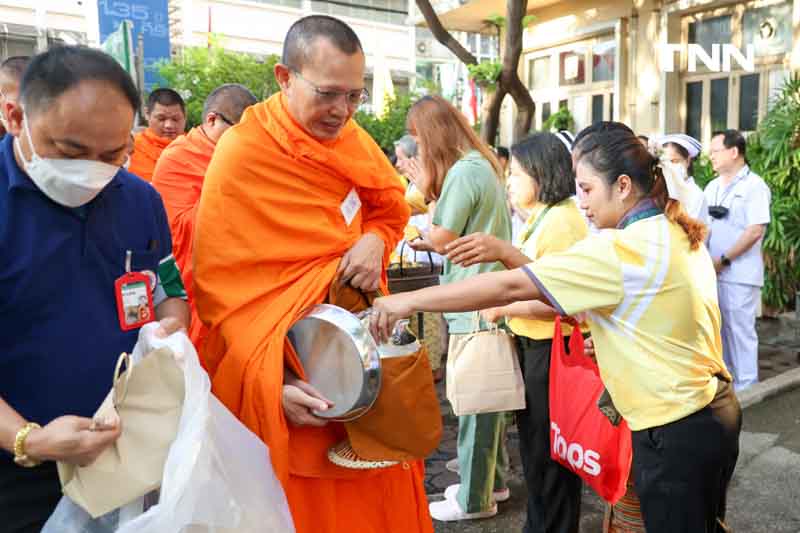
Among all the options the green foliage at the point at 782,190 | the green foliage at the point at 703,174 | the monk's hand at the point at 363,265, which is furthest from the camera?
the green foliage at the point at 703,174

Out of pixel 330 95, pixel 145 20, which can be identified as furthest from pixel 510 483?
pixel 145 20

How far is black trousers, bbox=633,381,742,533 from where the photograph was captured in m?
1.95

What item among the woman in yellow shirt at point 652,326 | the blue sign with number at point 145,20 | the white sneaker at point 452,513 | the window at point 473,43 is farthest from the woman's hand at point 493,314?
the window at point 473,43

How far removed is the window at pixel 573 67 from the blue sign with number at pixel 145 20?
7.23 metres

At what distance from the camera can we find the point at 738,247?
212 inches

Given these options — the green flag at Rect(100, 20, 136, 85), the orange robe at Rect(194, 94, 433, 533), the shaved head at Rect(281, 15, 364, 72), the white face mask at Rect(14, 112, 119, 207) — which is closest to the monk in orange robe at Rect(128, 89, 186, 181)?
the green flag at Rect(100, 20, 136, 85)

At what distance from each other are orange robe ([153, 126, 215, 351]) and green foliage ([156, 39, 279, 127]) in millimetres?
14237

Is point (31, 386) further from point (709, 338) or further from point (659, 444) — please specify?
point (709, 338)

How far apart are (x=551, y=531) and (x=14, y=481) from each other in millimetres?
1935

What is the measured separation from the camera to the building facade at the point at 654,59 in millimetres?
9234

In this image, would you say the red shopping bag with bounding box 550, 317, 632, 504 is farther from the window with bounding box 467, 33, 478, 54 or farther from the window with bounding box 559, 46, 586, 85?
the window with bounding box 467, 33, 478, 54

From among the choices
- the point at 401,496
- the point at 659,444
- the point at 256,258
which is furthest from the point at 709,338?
the point at 256,258

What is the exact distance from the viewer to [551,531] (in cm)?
278

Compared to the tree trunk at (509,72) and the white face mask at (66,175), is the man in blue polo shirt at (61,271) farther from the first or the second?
the tree trunk at (509,72)
